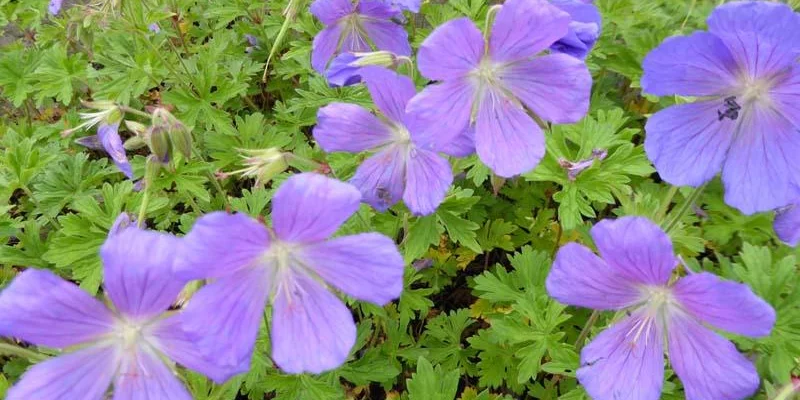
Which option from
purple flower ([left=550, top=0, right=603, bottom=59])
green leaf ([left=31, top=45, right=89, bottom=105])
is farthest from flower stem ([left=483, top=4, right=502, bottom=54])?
green leaf ([left=31, top=45, right=89, bottom=105])

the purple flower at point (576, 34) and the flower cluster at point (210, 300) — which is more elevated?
the purple flower at point (576, 34)

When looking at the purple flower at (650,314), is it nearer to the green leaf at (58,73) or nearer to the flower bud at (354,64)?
the flower bud at (354,64)

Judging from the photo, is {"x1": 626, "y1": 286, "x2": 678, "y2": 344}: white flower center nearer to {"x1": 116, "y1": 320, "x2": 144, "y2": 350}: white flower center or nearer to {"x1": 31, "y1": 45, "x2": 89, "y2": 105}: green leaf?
{"x1": 116, "y1": 320, "x2": 144, "y2": 350}: white flower center

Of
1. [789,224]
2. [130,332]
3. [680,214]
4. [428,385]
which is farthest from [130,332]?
[789,224]

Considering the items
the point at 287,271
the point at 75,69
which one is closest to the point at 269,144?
the point at 75,69

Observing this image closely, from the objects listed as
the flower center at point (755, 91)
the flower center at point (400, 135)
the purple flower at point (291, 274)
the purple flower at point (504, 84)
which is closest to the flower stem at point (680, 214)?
the flower center at point (755, 91)

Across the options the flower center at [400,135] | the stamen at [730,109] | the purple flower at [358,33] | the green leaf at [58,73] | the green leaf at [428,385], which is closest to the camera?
the stamen at [730,109]

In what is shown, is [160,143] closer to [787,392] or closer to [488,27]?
[488,27]
